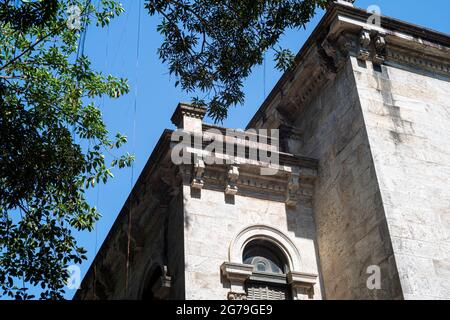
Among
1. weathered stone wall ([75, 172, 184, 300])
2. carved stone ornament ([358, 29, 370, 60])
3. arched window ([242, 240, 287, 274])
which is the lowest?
arched window ([242, 240, 287, 274])

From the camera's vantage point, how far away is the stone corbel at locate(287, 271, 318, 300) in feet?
46.0

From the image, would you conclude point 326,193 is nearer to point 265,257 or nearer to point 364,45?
point 265,257

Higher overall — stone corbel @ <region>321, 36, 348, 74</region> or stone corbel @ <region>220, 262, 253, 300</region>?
stone corbel @ <region>321, 36, 348, 74</region>

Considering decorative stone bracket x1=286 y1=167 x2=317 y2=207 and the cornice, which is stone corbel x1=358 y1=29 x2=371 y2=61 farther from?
decorative stone bracket x1=286 y1=167 x2=317 y2=207

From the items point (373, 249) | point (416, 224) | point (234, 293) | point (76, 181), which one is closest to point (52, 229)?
point (76, 181)

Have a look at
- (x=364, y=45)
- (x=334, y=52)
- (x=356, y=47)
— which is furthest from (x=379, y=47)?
(x=334, y=52)

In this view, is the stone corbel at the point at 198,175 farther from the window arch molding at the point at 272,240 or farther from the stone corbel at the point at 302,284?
the stone corbel at the point at 302,284

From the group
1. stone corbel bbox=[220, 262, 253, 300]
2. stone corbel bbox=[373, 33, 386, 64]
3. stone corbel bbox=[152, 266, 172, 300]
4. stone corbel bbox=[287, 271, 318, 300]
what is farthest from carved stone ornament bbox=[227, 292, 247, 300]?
stone corbel bbox=[373, 33, 386, 64]

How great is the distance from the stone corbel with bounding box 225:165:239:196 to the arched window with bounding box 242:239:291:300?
119 centimetres

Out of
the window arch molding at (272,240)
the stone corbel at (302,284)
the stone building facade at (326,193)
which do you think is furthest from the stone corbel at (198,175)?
the stone corbel at (302,284)

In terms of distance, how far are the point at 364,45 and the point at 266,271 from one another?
226 inches

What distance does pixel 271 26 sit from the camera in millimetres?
14094

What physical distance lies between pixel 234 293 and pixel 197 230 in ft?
5.00
